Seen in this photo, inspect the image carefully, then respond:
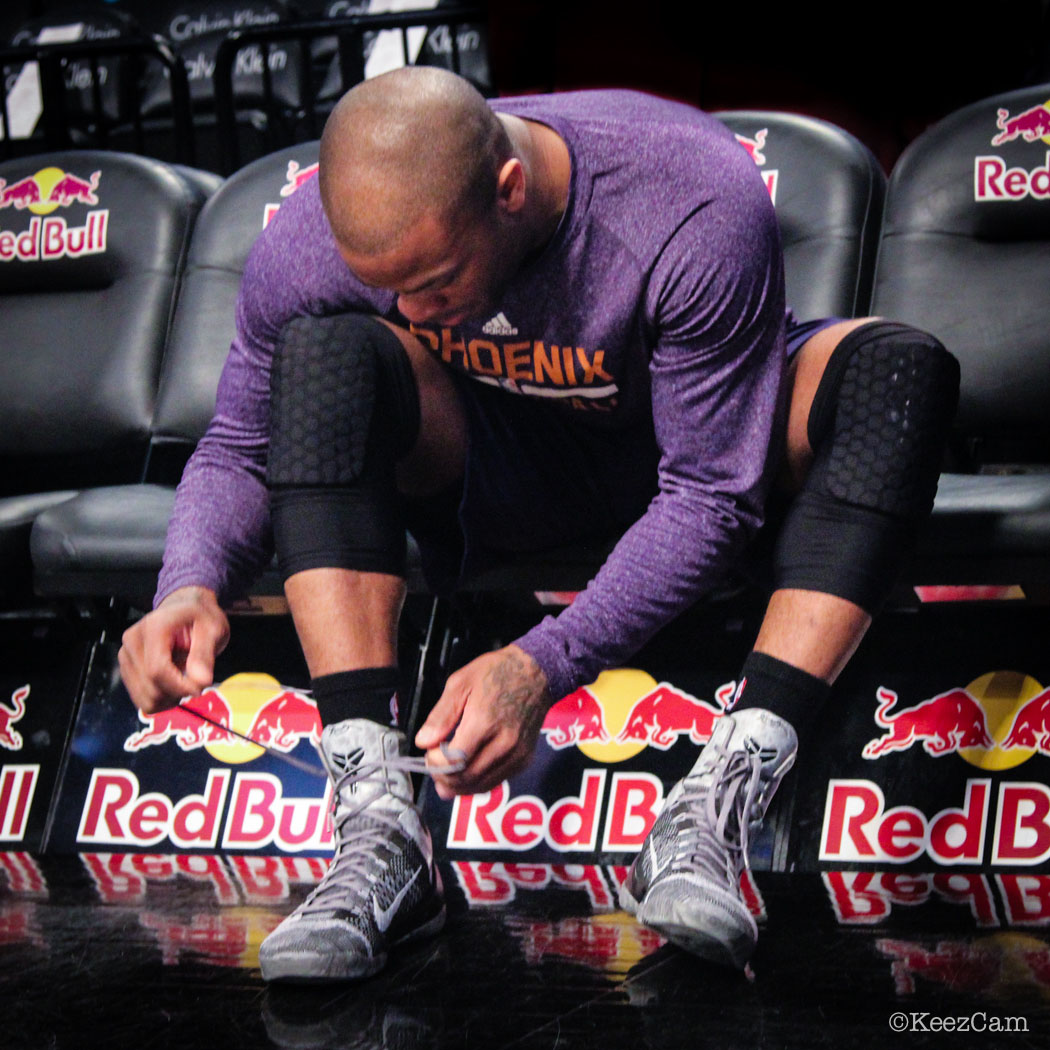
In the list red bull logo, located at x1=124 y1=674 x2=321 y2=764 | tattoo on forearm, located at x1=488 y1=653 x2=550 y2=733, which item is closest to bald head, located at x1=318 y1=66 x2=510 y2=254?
tattoo on forearm, located at x1=488 y1=653 x2=550 y2=733

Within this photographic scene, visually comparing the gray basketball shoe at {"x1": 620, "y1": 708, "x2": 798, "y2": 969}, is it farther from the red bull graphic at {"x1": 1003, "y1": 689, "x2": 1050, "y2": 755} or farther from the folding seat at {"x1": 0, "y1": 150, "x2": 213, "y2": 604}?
the folding seat at {"x1": 0, "y1": 150, "x2": 213, "y2": 604}

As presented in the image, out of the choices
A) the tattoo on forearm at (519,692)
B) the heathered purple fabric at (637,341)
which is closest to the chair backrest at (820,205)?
the heathered purple fabric at (637,341)

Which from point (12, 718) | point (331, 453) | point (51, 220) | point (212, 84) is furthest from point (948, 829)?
point (212, 84)

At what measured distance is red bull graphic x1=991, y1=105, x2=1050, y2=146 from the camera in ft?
5.76

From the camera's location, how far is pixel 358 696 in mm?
1104

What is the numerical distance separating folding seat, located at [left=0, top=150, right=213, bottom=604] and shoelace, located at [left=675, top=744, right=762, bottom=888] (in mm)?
1252

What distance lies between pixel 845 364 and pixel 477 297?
33 cm

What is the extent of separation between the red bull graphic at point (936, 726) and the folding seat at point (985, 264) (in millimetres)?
352

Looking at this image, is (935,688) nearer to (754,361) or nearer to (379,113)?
(754,361)

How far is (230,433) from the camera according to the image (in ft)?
4.24

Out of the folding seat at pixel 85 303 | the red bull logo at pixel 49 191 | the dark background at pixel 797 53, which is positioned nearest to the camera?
the folding seat at pixel 85 303

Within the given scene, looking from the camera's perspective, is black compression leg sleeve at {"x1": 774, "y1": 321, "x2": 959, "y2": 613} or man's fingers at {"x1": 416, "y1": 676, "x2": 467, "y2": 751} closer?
man's fingers at {"x1": 416, "y1": 676, "x2": 467, "y2": 751}

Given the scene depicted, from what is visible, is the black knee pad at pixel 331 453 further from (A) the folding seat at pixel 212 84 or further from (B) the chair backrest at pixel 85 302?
(A) the folding seat at pixel 212 84

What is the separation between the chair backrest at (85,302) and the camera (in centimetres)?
203
